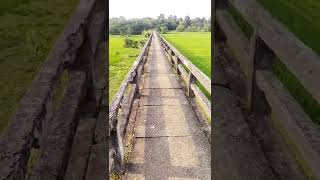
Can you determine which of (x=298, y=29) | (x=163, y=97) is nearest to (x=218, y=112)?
(x=298, y=29)

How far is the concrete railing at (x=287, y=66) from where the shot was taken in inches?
71.9

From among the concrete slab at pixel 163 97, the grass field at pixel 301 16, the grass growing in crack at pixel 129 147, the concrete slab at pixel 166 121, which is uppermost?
the grass field at pixel 301 16

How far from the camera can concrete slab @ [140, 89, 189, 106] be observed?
862cm

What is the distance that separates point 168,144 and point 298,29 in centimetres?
299

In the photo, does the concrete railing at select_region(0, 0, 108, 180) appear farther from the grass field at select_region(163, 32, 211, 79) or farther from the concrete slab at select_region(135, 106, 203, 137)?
the grass field at select_region(163, 32, 211, 79)

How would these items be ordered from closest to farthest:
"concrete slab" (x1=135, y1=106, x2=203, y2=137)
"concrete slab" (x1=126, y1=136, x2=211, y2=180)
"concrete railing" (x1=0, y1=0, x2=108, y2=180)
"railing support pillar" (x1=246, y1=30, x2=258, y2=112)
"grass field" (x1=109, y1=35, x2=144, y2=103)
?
"concrete railing" (x1=0, y1=0, x2=108, y2=180) → "railing support pillar" (x1=246, y1=30, x2=258, y2=112) → "concrete slab" (x1=126, y1=136, x2=211, y2=180) → "concrete slab" (x1=135, y1=106, x2=203, y2=137) → "grass field" (x1=109, y1=35, x2=144, y2=103)

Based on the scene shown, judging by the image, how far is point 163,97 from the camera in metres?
9.35

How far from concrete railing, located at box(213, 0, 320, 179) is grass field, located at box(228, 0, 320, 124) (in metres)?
0.33

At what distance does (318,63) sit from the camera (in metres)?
1.82

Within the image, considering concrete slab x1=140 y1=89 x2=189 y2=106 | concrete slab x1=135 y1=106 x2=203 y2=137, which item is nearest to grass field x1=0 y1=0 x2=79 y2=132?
concrete slab x1=135 y1=106 x2=203 y2=137

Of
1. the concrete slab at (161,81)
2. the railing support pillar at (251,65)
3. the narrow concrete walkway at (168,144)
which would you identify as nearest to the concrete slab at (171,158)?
the narrow concrete walkway at (168,144)

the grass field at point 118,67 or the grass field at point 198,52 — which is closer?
the grass field at point 118,67

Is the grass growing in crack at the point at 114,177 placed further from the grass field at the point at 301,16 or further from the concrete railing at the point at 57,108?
the grass field at the point at 301,16

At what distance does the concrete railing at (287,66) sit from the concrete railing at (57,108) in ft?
3.60
